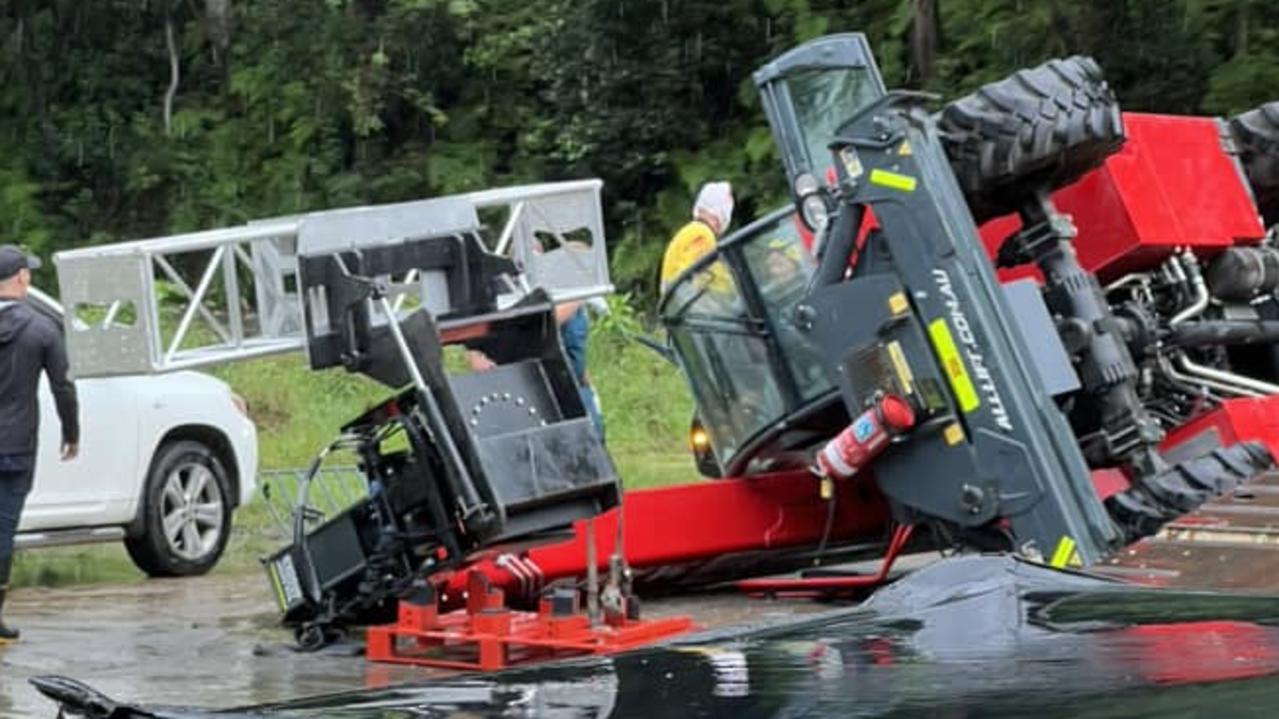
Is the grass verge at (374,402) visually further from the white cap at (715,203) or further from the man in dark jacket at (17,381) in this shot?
the man in dark jacket at (17,381)

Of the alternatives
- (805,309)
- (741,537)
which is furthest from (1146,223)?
(741,537)

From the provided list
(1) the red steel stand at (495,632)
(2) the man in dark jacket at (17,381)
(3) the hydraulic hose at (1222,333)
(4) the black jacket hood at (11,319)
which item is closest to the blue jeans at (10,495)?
(2) the man in dark jacket at (17,381)

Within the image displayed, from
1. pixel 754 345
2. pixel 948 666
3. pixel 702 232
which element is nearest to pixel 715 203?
pixel 702 232

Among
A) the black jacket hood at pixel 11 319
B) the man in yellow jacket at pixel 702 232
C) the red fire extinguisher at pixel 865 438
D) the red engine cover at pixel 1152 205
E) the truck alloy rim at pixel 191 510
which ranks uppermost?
the black jacket hood at pixel 11 319

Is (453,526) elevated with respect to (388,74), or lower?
lower

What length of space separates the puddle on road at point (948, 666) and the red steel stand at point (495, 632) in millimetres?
5090

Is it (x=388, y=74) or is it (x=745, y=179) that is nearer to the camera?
(x=745, y=179)

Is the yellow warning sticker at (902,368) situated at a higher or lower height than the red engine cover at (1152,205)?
lower

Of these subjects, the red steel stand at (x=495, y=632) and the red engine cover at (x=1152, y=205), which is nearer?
the red steel stand at (x=495, y=632)

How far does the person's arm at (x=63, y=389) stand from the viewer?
1077 cm

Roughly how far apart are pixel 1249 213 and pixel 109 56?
25.3 m

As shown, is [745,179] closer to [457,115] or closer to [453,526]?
[457,115]

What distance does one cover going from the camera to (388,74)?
1240 inches

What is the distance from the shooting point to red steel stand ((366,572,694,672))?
9289 mm
